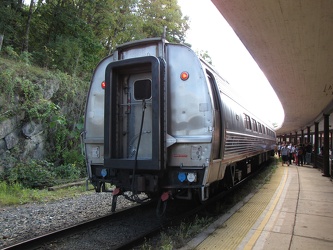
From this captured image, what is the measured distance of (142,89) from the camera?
20.0 ft

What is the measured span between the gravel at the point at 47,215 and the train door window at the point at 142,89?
294 cm

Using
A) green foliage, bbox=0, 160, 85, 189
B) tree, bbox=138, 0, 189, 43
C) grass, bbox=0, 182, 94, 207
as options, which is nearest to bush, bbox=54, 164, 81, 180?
green foliage, bbox=0, 160, 85, 189

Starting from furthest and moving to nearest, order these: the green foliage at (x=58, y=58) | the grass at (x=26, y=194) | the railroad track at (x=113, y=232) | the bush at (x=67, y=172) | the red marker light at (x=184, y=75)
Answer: the bush at (x=67, y=172) < the green foliage at (x=58, y=58) < the grass at (x=26, y=194) < the red marker light at (x=184, y=75) < the railroad track at (x=113, y=232)

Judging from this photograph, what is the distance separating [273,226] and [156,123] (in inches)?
118

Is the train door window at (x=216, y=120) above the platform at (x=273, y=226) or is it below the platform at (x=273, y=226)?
above

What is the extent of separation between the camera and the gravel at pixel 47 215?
19.0 ft

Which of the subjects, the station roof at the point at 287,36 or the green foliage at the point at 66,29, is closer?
the station roof at the point at 287,36

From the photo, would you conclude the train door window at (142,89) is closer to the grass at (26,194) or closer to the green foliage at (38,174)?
the grass at (26,194)

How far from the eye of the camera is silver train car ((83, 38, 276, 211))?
5.46 m

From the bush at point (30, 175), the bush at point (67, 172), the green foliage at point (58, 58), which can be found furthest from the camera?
the bush at point (67, 172)

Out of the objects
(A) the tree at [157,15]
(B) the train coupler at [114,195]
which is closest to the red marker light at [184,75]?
(B) the train coupler at [114,195]

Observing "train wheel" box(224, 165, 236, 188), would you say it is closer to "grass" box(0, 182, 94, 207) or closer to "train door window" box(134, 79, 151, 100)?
"train door window" box(134, 79, 151, 100)

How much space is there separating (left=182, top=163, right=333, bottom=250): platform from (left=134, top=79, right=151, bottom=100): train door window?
8.93 ft

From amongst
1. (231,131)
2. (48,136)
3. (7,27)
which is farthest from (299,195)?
(7,27)
